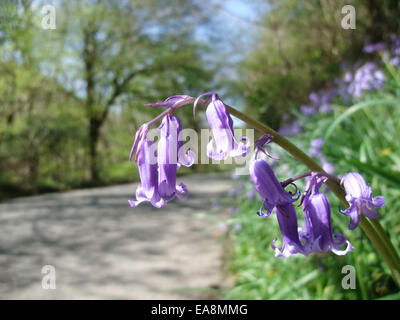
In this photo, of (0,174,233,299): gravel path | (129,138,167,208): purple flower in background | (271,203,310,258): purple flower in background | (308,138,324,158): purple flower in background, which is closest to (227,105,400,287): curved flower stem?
(271,203,310,258): purple flower in background

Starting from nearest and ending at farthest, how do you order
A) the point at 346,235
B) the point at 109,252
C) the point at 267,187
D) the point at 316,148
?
the point at 267,187, the point at 346,235, the point at 316,148, the point at 109,252

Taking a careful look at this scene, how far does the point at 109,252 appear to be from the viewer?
4.51 meters

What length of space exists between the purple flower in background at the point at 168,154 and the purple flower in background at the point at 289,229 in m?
0.30

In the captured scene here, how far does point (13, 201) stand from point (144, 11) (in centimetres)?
A: 1025

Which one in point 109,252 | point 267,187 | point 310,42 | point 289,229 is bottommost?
point 109,252

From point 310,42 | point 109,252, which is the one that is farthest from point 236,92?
point 109,252

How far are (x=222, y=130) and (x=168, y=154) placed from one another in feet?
0.52

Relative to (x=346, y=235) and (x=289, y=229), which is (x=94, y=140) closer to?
(x=346, y=235)

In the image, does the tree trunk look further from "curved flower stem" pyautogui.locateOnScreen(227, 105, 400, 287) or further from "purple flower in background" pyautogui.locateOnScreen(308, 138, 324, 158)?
"curved flower stem" pyautogui.locateOnScreen(227, 105, 400, 287)

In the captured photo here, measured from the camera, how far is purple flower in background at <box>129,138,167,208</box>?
0.94m

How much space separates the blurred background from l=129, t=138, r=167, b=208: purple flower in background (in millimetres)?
771
